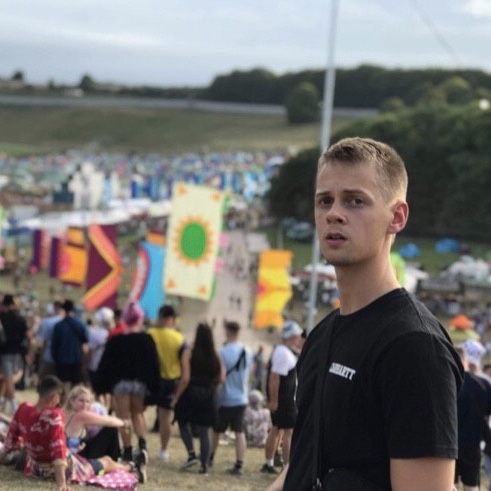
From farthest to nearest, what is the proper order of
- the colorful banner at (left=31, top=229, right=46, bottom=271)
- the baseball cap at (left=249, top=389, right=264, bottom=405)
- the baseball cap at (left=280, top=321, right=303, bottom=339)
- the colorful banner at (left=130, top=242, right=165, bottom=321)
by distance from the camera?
the colorful banner at (left=31, top=229, right=46, bottom=271) → the colorful banner at (left=130, top=242, right=165, bottom=321) → the baseball cap at (left=249, top=389, right=264, bottom=405) → the baseball cap at (left=280, top=321, right=303, bottom=339)

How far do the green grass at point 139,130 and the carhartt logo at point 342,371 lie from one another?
131 metres

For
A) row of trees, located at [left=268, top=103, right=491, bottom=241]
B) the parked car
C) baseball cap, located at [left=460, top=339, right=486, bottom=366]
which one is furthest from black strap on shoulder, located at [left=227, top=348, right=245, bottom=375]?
row of trees, located at [left=268, top=103, right=491, bottom=241]

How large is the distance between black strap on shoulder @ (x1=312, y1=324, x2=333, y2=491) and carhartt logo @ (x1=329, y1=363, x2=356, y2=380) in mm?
37

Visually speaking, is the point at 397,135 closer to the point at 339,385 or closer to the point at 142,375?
the point at 142,375

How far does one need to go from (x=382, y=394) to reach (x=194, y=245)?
1532 cm

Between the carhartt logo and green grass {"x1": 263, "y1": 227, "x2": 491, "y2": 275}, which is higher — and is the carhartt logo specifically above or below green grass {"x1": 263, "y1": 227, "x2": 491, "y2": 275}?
above

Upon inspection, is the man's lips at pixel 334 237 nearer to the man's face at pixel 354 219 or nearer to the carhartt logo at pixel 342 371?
the man's face at pixel 354 219

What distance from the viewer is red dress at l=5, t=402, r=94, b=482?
7.22 metres

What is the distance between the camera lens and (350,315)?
2.59 m

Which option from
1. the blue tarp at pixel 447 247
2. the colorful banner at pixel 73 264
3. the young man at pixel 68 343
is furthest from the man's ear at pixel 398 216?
the blue tarp at pixel 447 247

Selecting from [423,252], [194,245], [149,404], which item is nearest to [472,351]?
[149,404]

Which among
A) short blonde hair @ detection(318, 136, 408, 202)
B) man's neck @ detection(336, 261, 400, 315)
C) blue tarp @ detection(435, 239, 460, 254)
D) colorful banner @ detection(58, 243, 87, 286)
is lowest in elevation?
blue tarp @ detection(435, 239, 460, 254)

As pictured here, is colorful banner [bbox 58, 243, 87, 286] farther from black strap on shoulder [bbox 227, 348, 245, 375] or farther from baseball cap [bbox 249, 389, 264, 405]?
black strap on shoulder [bbox 227, 348, 245, 375]

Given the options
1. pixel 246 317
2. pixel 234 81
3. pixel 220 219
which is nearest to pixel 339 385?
pixel 220 219
